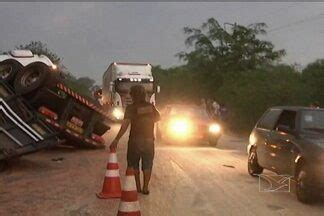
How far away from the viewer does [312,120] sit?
11.1m

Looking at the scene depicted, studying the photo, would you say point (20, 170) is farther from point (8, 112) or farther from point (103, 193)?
point (103, 193)

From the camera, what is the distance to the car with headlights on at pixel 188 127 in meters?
21.6

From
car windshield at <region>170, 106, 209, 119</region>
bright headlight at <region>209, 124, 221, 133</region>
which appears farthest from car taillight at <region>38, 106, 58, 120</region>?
car windshield at <region>170, 106, 209, 119</region>

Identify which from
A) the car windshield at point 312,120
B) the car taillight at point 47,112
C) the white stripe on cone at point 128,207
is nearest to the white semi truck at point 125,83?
the car taillight at point 47,112

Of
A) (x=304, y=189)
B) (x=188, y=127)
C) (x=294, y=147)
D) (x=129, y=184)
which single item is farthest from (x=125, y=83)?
(x=129, y=184)

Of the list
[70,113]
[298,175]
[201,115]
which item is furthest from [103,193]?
[201,115]

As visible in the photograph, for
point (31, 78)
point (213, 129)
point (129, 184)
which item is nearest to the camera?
point (129, 184)

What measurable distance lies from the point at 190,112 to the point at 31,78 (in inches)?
309

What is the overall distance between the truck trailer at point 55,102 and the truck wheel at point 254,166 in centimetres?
522

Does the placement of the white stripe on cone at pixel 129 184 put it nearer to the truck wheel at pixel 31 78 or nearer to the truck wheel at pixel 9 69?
the truck wheel at pixel 31 78

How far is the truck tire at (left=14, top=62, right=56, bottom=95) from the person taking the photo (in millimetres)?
15953

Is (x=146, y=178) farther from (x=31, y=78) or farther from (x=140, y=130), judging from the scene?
(x=31, y=78)

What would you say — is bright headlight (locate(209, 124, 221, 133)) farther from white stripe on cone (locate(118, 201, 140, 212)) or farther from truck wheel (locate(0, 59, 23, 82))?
white stripe on cone (locate(118, 201, 140, 212))

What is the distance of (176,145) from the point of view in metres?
21.4
